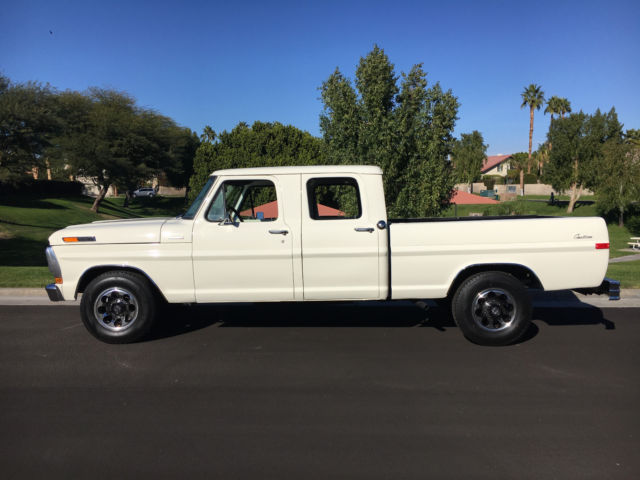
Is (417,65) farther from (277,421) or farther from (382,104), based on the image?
(277,421)

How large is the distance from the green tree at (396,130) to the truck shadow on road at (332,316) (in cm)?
817

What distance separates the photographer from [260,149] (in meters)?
36.4

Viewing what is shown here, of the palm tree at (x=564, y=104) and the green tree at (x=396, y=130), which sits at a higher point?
the palm tree at (x=564, y=104)

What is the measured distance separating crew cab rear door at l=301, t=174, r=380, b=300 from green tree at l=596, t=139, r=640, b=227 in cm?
3430

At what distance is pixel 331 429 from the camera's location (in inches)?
151

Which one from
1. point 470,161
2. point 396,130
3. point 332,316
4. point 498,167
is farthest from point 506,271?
point 498,167

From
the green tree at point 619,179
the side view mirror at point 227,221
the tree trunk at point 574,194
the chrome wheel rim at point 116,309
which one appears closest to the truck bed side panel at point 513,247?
the side view mirror at point 227,221

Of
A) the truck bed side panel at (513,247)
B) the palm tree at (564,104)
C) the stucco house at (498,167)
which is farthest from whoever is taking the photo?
the stucco house at (498,167)

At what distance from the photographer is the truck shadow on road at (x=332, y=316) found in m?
6.82

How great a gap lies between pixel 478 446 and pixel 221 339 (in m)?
3.61

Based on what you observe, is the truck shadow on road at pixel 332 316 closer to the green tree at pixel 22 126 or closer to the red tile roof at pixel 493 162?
the green tree at pixel 22 126

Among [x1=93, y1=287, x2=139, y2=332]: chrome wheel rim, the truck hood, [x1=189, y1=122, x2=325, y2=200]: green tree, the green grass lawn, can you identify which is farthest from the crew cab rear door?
[x1=189, y1=122, x2=325, y2=200]: green tree

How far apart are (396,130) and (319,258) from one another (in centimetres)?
1049

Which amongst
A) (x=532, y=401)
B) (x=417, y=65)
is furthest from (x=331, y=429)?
(x=417, y=65)
